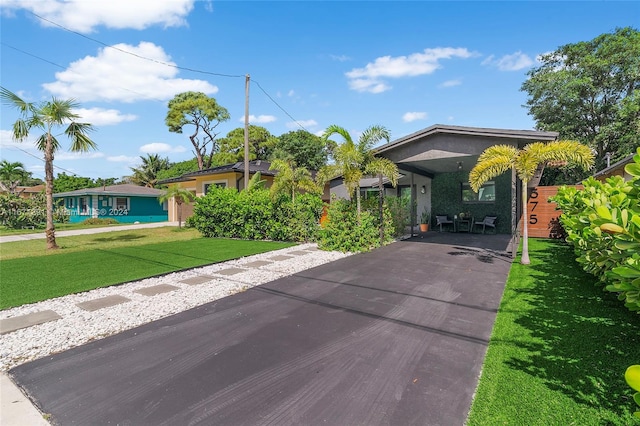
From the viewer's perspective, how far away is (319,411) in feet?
7.57

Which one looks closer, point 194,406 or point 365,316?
point 194,406

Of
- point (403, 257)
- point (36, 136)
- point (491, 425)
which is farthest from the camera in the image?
point (36, 136)

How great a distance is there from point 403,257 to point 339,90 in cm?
1205

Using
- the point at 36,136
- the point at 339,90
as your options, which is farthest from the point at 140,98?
the point at 339,90

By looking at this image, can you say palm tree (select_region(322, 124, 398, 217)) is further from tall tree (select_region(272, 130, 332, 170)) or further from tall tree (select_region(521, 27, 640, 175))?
tall tree (select_region(272, 130, 332, 170))

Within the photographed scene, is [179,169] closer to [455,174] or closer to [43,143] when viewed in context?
[43,143]

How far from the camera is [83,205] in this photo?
86.1ft

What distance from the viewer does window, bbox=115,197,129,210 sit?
85.9 ft

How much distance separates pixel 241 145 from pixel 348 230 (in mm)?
26297

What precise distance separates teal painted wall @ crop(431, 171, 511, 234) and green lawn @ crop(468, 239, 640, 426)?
28.2 ft

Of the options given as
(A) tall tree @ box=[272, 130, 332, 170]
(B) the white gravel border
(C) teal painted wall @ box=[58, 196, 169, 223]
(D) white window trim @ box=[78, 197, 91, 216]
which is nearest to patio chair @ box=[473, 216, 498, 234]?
(B) the white gravel border

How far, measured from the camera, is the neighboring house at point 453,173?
820 cm

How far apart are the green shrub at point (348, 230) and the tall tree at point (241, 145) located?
23847 mm

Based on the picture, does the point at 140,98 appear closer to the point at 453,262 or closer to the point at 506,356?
the point at 453,262
